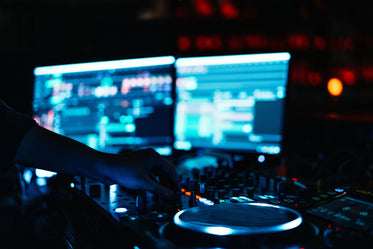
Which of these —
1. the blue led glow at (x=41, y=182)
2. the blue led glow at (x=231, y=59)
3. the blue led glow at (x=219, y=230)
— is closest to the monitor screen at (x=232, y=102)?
the blue led glow at (x=231, y=59)

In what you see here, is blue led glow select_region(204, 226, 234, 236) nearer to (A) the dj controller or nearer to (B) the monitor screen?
(A) the dj controller

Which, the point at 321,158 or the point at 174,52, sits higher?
the point at 174,52

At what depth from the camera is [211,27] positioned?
313 cm

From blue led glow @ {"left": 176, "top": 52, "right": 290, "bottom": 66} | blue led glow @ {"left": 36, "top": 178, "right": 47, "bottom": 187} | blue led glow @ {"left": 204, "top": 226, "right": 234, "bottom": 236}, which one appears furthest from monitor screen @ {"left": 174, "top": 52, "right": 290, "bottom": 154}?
blue led glow @ {"left": 204, "top": 226, "right": 234, "bottom": 236}

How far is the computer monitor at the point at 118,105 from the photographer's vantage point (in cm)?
116

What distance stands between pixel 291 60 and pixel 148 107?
478 mm

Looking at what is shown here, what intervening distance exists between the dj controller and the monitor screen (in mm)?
429

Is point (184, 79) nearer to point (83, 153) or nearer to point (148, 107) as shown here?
point (148, 107)

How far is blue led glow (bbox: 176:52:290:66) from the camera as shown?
41.1 inches

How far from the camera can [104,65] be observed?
1184 millimetres

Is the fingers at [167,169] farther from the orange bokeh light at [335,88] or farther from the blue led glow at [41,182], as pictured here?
the orange bokeh light at [335,88]

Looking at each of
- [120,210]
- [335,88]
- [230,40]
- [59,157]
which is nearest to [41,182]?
[59,157]

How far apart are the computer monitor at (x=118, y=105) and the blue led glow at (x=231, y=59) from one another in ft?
0.18

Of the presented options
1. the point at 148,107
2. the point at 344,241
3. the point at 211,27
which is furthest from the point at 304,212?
the point at 211,27
